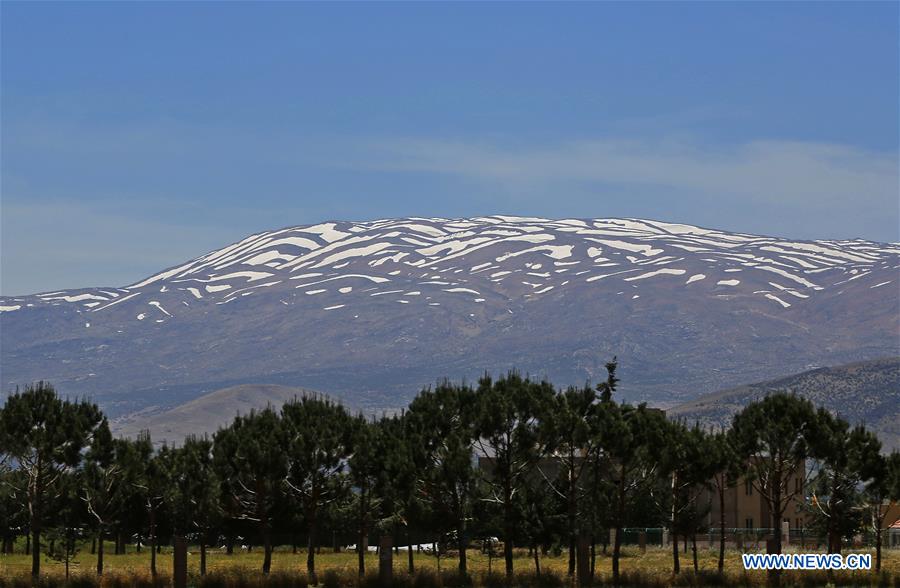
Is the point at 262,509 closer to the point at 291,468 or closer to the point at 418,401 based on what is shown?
the point at 291,468

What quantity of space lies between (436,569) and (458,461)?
7.59 metres

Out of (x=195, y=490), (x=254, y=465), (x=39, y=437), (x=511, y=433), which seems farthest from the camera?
(x=195, y=490)

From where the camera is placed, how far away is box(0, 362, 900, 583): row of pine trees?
229 ft

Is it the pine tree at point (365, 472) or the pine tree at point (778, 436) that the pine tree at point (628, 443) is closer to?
the pine tree at point (778, 436)

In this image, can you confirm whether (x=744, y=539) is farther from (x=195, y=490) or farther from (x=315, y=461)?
(x=195, y=490)

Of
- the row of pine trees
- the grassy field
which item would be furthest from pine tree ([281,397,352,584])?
the grassy field

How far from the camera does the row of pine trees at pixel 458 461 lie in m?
69.9

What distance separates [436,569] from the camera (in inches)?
2963

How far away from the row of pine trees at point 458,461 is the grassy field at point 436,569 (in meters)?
2.10

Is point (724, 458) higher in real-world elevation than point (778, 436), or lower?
lower

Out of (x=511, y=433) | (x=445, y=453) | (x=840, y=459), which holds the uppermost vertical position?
(x=511, y=433)

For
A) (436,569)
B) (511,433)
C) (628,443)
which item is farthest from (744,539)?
(628,443)

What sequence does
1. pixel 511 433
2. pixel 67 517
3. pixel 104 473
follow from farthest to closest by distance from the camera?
pixel 67 517, pixel 104 473, pixel 511 433

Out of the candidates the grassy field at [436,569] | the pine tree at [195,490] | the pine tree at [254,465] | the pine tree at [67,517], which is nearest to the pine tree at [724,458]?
the grassy field at [436,569]
